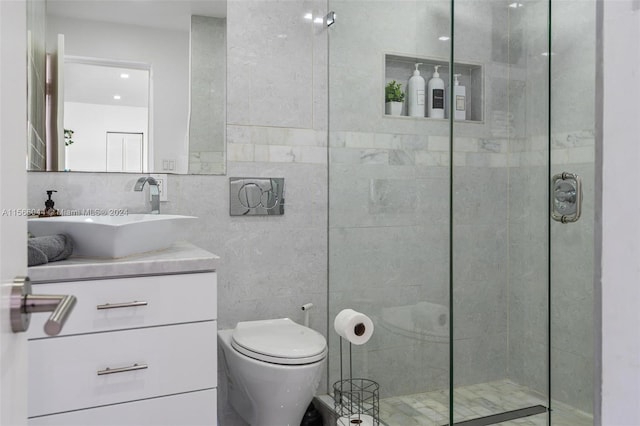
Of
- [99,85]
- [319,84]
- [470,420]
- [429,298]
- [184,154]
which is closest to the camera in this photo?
[470,420]

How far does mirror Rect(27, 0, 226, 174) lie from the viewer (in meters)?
1.94

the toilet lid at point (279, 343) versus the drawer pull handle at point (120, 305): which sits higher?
the drawer pull handle at point (120, 305)

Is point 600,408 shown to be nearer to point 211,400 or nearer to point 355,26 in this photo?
point 211,400

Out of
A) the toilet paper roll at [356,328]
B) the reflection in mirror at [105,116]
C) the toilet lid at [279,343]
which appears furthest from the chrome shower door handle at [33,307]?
the reflection in mirror at [105,116]

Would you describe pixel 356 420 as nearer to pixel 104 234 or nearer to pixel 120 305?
pixel 120 305

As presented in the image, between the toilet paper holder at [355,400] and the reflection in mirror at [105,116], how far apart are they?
1278mm

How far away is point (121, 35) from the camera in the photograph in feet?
6.70

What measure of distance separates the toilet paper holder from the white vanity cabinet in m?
0.67

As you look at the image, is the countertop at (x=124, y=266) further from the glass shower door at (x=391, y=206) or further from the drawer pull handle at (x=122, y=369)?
the glass shower door at (x=391, y=206)

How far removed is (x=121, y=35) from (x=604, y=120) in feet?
6.69

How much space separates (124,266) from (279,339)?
70 centimetres

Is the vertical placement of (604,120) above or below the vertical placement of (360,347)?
above

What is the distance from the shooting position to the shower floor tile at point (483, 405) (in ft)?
3.89

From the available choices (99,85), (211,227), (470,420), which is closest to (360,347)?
(470,420)
